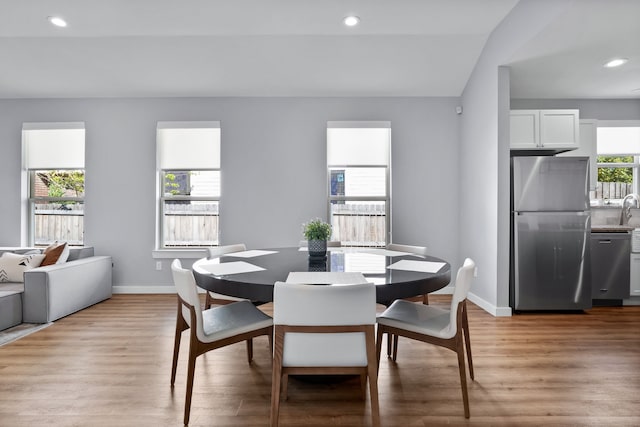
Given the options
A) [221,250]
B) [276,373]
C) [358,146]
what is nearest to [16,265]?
[221,250]

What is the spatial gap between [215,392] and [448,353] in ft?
5.60

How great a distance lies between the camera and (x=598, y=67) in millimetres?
3625

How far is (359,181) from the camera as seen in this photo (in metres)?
4.62

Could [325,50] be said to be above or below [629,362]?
above

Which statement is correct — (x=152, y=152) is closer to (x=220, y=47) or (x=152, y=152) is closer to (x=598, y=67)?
(x=220, y=47)

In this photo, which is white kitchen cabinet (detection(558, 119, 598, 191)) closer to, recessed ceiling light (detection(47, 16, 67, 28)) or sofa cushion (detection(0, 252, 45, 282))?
recessed ceiling light (detection(47, 16, 67, 28))

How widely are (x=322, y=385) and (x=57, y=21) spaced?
13.7 feet

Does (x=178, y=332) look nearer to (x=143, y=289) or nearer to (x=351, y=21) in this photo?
(x=143, y=289)

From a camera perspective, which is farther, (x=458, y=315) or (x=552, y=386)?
(x=552, y=386)

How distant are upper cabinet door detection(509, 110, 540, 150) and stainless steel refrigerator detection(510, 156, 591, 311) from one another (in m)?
0.22

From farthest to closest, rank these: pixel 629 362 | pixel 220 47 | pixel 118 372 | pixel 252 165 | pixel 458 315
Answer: pixel 252 165
pixel 220 47
pixel 629 362
pixel 118 372
pixel 458 315

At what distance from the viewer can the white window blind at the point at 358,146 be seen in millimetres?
4559

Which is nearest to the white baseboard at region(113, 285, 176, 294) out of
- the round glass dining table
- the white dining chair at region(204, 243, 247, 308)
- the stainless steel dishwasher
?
the white dining chair at region(204, 243, 247, 308)

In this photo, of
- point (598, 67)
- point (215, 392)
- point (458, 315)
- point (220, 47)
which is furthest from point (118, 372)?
point (598, 67)
